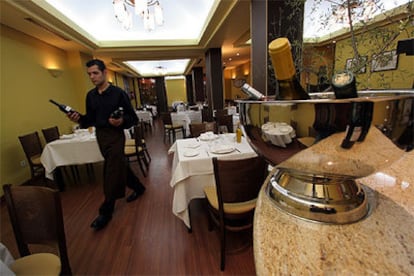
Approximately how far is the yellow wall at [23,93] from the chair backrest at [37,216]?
2.66 m

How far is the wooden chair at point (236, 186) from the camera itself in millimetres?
1348

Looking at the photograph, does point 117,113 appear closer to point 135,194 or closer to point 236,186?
point 135,194

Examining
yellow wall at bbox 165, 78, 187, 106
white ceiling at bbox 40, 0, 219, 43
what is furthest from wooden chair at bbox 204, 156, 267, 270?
yellow wall at bbox 165, 78, 187, 106

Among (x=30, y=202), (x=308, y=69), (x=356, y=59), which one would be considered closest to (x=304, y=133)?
(x=356, y=59)

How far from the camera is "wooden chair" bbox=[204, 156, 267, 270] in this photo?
1348 mm

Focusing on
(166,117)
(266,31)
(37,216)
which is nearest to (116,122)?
(37,216)

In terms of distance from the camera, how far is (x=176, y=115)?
19.2 ft

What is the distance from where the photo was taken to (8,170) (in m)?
3.18

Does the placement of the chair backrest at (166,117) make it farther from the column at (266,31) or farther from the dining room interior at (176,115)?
the column at (266,31)

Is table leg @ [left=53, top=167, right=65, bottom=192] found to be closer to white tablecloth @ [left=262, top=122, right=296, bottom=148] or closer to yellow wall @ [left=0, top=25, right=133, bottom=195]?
yellow wall @ [left=0, top=25, right=133, bottom=195]

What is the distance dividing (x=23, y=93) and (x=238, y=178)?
4.26 meters

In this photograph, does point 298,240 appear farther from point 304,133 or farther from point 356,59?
point 356,59

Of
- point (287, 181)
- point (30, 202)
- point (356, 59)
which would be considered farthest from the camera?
point (30, 202)

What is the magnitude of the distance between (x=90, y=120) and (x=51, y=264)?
1.33m
